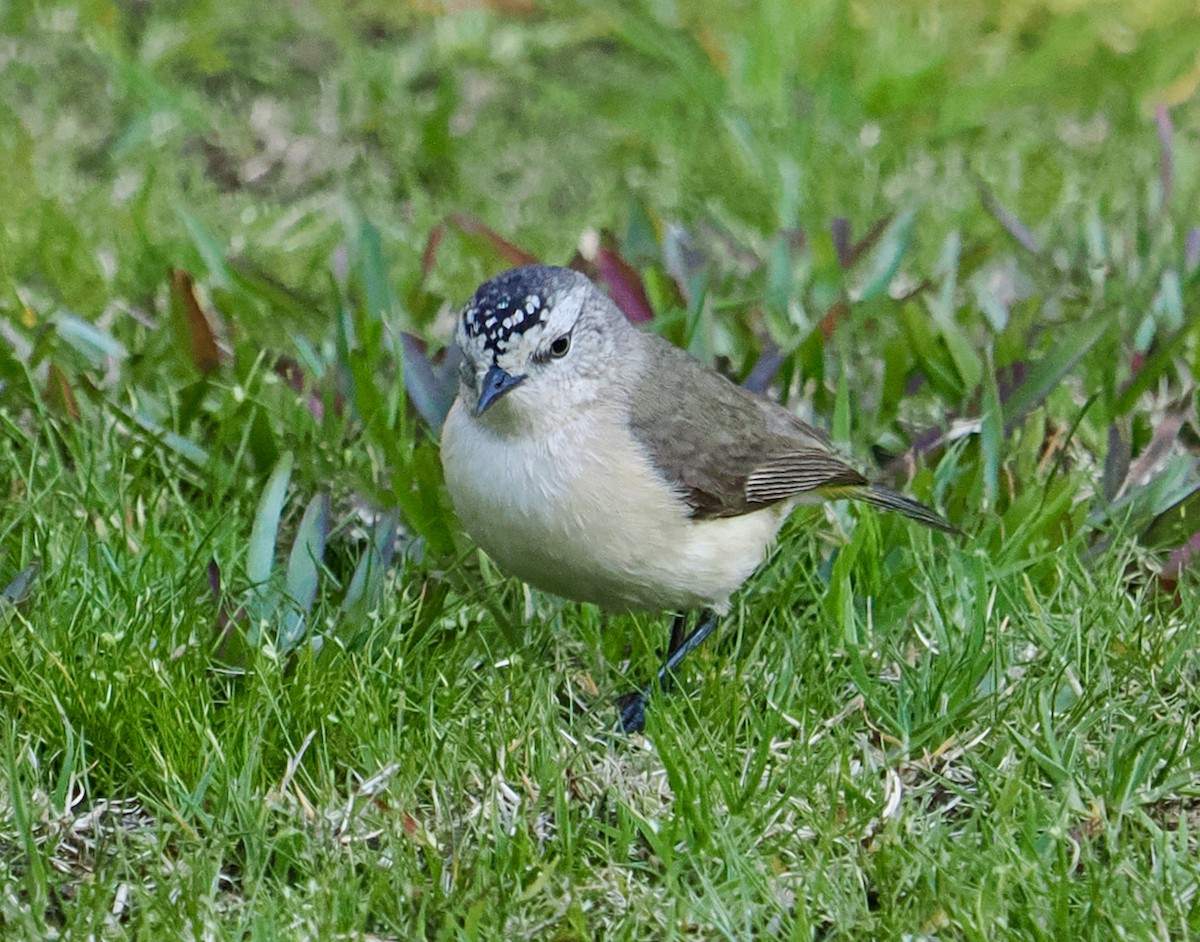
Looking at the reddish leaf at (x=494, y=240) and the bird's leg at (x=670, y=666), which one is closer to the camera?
the bird's leg at (x=670, y=666)

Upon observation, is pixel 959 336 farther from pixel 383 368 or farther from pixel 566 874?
pixel 566 874

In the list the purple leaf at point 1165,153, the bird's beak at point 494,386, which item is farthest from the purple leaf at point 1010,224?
the bird's beak at point 494,386

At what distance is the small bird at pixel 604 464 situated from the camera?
4.41 m

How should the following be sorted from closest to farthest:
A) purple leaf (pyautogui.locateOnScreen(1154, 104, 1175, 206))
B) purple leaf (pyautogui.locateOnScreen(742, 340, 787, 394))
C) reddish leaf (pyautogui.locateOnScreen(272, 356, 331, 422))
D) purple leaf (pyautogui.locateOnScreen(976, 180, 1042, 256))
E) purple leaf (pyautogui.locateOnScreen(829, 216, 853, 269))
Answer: reddish leaf (pyautogui.locateOnScreen(272, 356, 331, 422)) → purple leaf (pyautogui.locateOnScreen(742, 340, 787, 394)) → purple leaf (pyautogui.locateOnScreen(829, 216, 853, 269)) → purple leaf (pyautogui.locateOnScreen(976, 180, 1042, 256)) → purple leaf (pyautogui.locateOnScreen(1154, 104, 1175, 206))

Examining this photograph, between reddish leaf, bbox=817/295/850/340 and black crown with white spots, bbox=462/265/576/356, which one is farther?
reddish leaf, bbox=817/295/850/340

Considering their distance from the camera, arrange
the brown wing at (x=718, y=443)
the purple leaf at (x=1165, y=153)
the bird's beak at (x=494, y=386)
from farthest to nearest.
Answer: the purple leaf at (x=1165, y=153) → the brown wing at (x=718, y=443) → the bird's beak at (x=494, y=386)

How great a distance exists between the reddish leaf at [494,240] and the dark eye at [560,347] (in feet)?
6.46

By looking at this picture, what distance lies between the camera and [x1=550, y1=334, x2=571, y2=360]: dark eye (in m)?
4.54

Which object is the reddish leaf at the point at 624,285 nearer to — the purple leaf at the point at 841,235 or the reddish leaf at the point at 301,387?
the purple leaf at the point at 841,235

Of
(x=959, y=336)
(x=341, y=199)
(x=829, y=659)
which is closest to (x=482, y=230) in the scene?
(x=341, y=199)

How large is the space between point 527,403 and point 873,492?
3.90 ft

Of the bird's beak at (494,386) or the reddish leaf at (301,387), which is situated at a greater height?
the bird's beak at (494,386)

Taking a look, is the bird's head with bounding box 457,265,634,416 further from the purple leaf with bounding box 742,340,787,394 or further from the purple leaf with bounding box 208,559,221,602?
the purple leaf with bounding box 742,340,787,394

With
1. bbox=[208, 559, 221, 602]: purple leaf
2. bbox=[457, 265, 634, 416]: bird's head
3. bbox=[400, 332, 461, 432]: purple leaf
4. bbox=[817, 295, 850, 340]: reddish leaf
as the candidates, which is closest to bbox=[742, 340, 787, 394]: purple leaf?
bbox=[817, 295, 850, 340]: reddish leaf
